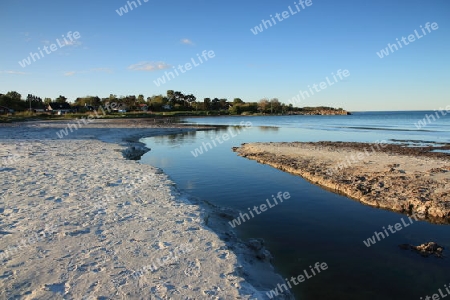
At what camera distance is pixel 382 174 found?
57.9 ft

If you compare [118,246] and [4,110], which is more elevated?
[4,110]

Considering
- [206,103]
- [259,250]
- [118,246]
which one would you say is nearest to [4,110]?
[206,103]

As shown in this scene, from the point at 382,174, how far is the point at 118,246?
16.0m

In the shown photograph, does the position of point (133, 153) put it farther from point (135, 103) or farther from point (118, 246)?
point (135, 103)

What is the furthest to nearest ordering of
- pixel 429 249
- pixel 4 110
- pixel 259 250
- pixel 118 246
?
pixel 4 110, pixel 429 249, pixel 259 250, pixel 118 246

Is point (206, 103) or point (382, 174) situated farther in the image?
point (206, 103)

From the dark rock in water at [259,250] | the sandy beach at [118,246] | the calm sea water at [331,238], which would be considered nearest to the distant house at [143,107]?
the calm sea water at [331,238]

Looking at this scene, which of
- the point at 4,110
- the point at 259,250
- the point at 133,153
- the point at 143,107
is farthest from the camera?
the point at 143,107

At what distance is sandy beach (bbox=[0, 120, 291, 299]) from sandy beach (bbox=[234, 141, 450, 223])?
312 inches

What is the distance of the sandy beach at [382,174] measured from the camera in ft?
43.5

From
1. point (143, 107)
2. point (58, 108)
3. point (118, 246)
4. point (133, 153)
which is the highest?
point (58, 108)

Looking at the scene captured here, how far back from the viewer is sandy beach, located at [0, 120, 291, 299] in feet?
19.4

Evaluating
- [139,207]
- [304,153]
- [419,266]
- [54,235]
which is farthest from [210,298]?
[304,153]

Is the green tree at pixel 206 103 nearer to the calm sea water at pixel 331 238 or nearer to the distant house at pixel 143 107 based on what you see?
the distant house at pixel 143 107
